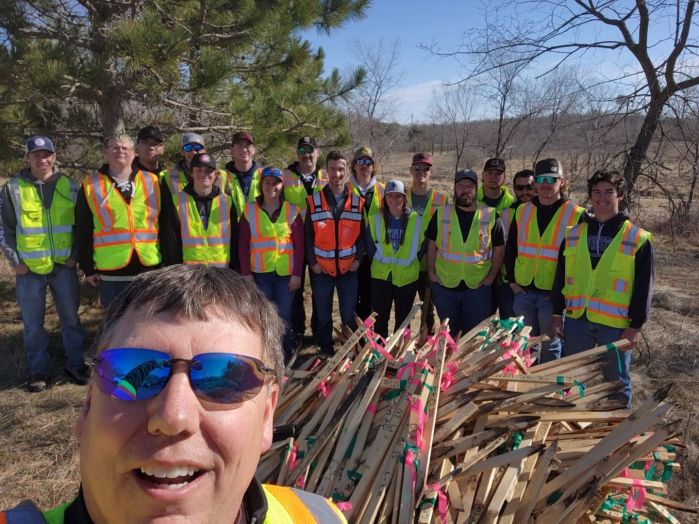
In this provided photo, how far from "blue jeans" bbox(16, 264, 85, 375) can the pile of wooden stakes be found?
3.11m

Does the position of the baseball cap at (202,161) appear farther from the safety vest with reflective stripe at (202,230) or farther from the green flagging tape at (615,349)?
the green flagging tape at (615,349)

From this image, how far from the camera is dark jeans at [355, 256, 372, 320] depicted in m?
6.12

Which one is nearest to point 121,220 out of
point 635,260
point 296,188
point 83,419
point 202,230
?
point 202,230

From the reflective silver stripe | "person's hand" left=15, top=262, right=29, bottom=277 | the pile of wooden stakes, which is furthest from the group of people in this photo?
the reflective silver stripe

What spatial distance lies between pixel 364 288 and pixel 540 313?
221 cm

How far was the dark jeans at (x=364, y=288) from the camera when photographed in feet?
20.1

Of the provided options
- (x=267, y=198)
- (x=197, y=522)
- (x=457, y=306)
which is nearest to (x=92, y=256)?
(x=267, y=198)

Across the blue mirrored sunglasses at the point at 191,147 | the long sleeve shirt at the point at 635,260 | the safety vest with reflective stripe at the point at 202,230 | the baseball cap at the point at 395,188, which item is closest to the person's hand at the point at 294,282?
the safety vest with reflective stripe at the point at 202,230

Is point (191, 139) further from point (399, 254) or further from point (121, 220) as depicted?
point (399, 254)

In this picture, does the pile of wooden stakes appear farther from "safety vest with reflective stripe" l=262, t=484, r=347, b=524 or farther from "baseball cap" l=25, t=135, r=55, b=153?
"baseball cap" l=25, t=135, r=55, b=153

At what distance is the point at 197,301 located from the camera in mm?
1263

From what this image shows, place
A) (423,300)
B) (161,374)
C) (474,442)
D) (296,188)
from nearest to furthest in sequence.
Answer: (161,374) → (474,442) → (296,188) → (423,300)

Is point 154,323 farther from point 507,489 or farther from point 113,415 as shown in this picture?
point 507,489

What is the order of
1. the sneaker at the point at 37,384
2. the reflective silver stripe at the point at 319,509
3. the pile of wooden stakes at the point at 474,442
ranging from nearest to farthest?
the reflective silver stripe at the point at 319,509, the pile of wooden stakes at the point at 474,442, the sneaker at the point at 37,384
